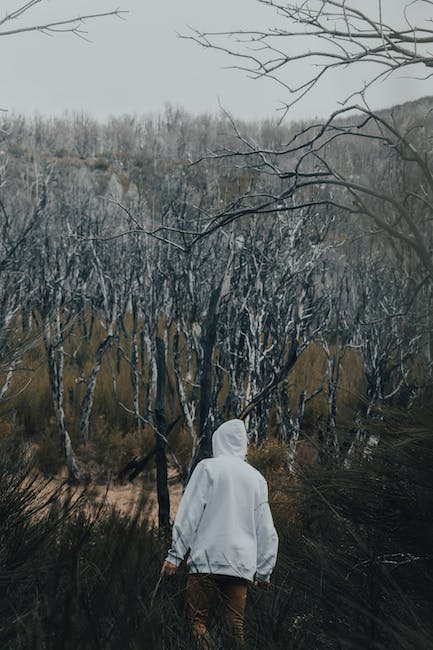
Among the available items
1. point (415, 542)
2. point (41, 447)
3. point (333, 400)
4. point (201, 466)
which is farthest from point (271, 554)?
point (41, 447)

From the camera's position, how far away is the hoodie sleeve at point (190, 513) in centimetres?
331

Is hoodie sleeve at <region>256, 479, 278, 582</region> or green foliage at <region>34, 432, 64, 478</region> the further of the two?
green foliage at <region>34, 432, 64, 478</region>

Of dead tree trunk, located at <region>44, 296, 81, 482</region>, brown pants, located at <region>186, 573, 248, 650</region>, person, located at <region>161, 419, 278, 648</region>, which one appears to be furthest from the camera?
dead tree trunk, located at <region>44, 296, 81, 482</region>

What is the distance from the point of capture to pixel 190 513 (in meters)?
3.41

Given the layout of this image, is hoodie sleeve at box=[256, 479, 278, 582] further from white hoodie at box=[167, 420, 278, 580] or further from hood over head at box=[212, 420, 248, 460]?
hood over head at box=[212, 420, 248, 460]

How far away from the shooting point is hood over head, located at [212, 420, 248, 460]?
358 cm

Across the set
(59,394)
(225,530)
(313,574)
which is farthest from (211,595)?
(59,394)

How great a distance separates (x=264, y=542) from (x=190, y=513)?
1.49 feet

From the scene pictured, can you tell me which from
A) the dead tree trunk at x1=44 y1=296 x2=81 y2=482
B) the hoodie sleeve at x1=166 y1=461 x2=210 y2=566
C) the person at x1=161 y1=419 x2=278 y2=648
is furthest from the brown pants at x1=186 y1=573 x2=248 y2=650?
the dead tree trunk at x1=44 y1=296 x2=81 y2=482

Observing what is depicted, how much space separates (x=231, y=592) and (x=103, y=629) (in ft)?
3.53

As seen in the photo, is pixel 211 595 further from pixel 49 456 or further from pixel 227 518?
pixel 49 456

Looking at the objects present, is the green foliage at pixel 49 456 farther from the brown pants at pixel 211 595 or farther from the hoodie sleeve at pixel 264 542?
the brown pants at pixel 211 595

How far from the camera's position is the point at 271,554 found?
11.7 ft

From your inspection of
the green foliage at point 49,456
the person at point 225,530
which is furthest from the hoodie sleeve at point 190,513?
the green foliage at point 49,456
